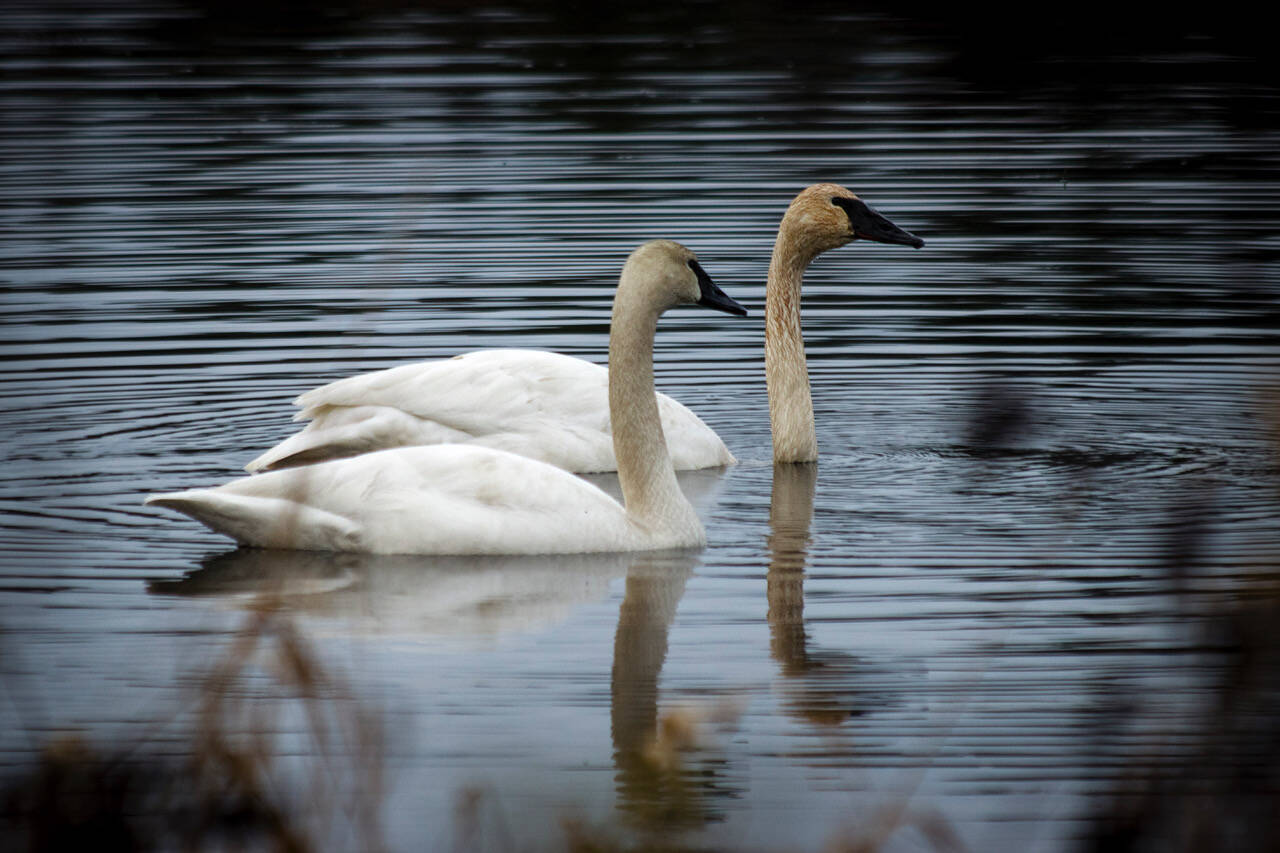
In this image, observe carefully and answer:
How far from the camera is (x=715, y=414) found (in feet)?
37.5

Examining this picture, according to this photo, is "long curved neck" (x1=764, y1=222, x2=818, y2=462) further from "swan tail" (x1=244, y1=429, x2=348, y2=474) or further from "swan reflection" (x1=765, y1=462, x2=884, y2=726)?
"swan tail" (x1=244, y1=429, x2=348, y2=474)

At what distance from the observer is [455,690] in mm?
6211

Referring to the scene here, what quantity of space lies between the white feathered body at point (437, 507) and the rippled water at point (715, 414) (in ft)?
0.39

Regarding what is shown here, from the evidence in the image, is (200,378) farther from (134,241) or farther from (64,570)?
(134,241)

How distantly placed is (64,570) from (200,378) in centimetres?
401

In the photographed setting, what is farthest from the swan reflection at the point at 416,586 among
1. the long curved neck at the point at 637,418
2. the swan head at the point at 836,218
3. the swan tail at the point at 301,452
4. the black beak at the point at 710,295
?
the swan head at the point at 836,218

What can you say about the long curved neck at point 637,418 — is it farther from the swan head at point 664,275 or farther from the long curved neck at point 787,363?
the long curved neck at point 787,363

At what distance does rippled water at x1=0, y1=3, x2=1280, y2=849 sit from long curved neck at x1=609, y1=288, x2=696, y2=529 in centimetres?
32

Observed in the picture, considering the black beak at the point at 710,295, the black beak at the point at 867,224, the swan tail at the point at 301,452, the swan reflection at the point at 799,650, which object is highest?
the black beak at the point at 867,224

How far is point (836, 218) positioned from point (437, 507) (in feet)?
11.6

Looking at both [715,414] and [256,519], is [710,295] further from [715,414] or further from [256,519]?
[715,414]

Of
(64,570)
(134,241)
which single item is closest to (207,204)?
(134,241)

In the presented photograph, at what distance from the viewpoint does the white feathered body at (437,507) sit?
786cm

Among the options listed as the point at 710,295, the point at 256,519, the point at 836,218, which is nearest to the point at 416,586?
the point at 256,519
